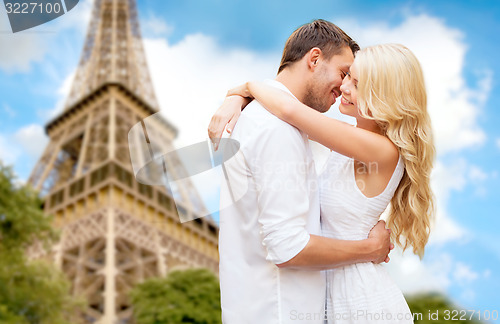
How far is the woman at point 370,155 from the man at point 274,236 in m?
0.06

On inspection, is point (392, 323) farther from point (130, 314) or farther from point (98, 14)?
point (98, 14)

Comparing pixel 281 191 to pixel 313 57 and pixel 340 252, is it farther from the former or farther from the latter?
pixel 313 57

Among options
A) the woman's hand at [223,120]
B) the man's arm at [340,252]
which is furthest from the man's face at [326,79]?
the man's arm at [340,252]

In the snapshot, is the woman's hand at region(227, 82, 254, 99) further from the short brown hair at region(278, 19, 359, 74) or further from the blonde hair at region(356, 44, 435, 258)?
the blonde hair at region(356, 44, 435, 258)

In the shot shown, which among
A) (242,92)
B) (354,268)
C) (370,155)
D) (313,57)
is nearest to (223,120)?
(242,92)

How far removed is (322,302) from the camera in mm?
1600

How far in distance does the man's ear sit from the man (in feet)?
1.00

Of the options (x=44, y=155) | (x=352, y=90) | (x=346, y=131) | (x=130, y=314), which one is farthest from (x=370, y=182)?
(x=44, y=155)

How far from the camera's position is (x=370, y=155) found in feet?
5.42

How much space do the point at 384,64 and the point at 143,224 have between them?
47.3 ft

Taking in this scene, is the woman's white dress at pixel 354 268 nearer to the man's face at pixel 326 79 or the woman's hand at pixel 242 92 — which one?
the man's face at pixel 326 79

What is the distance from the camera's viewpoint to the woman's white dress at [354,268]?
5.15 ft

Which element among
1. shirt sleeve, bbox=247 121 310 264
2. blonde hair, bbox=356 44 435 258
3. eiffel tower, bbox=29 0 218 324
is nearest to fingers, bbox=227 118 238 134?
shirt sleeve, bbox=247 121 310 264

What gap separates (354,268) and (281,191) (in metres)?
0.39
